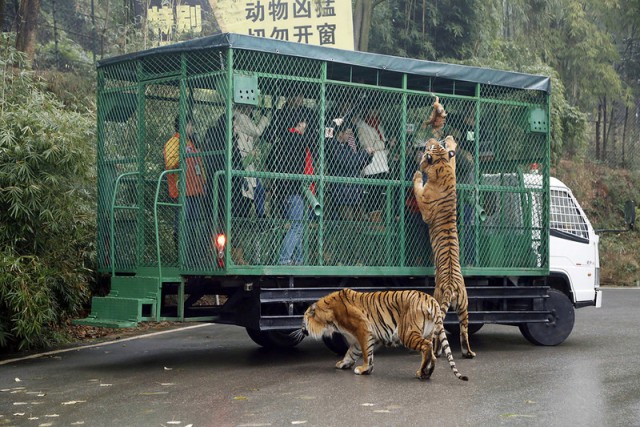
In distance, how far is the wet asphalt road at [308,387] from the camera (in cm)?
765

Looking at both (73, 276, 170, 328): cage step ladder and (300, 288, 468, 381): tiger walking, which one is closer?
(300, 288, 468, 381): tiger walking

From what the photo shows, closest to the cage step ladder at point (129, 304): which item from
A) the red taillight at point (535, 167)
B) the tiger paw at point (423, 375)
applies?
the tiger paw at point (423, 375)

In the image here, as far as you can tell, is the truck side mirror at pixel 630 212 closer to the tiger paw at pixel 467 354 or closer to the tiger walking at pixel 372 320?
the tiger paw at pixel 467 354

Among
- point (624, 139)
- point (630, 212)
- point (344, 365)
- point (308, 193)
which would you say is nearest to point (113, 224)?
point (308, 193)

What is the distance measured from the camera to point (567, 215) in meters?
12.9

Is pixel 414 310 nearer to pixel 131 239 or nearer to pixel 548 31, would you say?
pixel 131 239

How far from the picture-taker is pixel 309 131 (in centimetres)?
1071

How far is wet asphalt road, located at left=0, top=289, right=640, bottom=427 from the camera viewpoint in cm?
765

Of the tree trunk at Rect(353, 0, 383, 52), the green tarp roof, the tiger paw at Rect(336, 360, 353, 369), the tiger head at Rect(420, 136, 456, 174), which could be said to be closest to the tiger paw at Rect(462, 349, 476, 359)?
the tiger paw at Rect(336, 360, 353, 369)

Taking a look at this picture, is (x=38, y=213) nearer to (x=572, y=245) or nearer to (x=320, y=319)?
(x=320, y=319)

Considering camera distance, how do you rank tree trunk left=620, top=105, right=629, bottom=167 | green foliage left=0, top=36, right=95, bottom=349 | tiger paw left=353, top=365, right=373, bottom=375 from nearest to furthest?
tiger paw left=353, top=365, right=373, bottom=375 < green foliage left=0, top=36, right=95, bottom=349 < tree trunk left=620, top=105, right=629, bottom=167

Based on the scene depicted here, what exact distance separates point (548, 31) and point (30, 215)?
22959mm

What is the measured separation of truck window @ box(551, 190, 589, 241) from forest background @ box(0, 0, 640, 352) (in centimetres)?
591

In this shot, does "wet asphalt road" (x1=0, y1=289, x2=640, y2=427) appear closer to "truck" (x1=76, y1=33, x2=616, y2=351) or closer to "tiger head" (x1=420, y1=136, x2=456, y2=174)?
"truck" (x1=76, y1=33, x2=616, y2=351)
